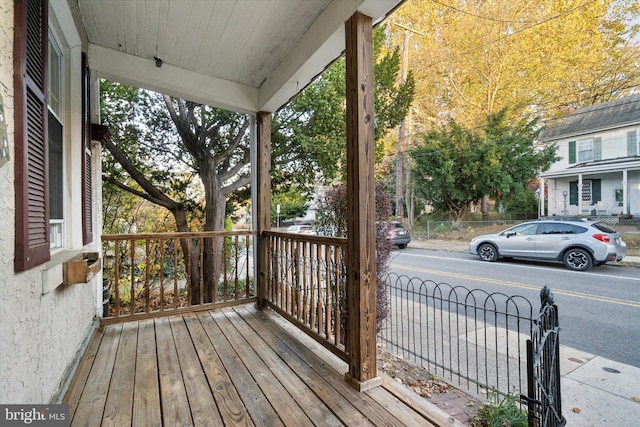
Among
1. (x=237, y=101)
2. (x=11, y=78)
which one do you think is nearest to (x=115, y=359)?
(x=11, y=78)

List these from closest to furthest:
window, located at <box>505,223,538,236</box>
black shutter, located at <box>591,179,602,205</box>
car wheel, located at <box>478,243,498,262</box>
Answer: window, located at <box>505,223,538,236</box>
car wheel, located at <box>478,243,498,262</box>
black shutter, located at <box>591,179,602,205</box>

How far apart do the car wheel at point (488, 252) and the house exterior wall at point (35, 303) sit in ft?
24.9

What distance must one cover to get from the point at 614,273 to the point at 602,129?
8.97 metres

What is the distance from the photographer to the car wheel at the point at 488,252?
711cm

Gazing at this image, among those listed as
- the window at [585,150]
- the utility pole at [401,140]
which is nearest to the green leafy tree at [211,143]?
the utility pole at [401,140]

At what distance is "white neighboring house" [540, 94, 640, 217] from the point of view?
10.6 m

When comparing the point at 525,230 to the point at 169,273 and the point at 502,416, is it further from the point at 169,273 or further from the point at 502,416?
the point at 169,273

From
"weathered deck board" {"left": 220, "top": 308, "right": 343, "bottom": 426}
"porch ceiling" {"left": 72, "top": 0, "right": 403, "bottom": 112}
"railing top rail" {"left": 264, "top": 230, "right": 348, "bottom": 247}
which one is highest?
"porch ceiling" {"left": 72, "top": 0, "right": 403, "bottom": 112}

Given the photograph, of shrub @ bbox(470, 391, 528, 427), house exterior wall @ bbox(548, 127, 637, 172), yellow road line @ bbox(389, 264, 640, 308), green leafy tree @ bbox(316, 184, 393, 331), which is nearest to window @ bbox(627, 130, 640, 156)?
house exterior wall @ bbox(548, 127, 637, 172)

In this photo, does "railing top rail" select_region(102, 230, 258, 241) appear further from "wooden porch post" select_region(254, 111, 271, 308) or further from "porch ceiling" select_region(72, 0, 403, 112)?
"porch ceiling" select_region(72, 0, 403, 112)

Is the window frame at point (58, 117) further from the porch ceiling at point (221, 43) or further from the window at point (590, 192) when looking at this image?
the window at point (590, 192)

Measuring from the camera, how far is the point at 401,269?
6.54 meters

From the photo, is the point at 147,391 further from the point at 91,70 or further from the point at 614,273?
the point at 614,273
